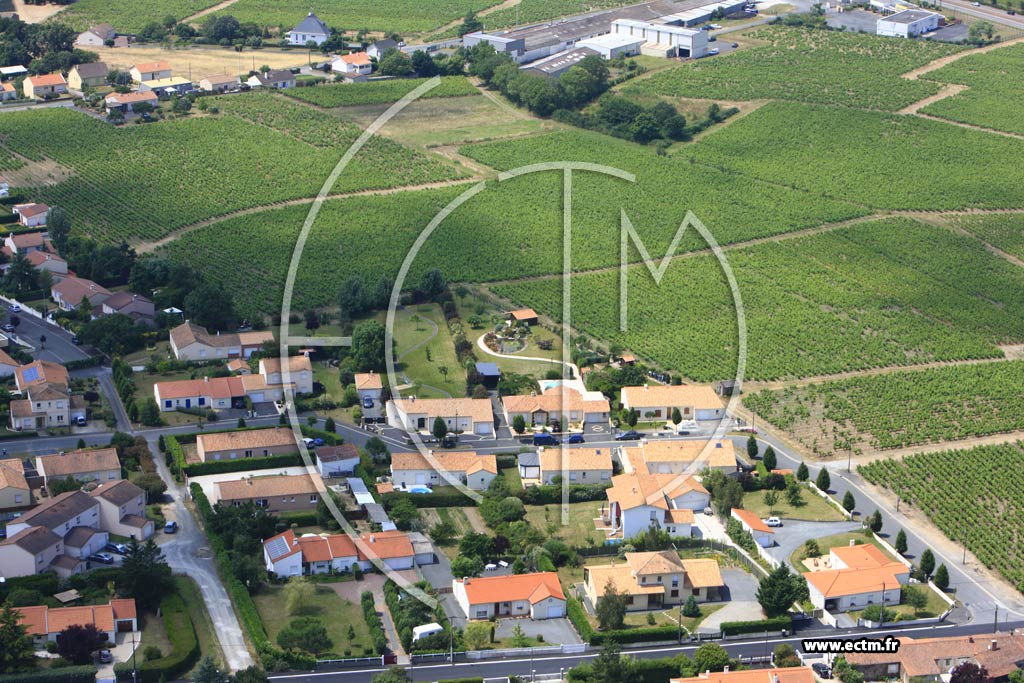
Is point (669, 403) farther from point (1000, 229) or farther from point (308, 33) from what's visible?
point (308, 33)

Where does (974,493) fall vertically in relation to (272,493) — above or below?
below

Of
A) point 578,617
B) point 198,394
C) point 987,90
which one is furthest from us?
point 987,90

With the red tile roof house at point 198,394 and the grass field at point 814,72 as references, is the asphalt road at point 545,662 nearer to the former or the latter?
the red tile roof house at point 198,394

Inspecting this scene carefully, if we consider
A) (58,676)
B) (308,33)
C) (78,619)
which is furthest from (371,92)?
(58,676)

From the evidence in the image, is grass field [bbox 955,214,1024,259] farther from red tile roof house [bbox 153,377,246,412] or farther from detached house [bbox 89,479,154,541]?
detached house [bbox 89,479,154,541]

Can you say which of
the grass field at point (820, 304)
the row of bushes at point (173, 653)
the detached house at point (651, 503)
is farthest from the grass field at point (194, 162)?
the row of bushes at point (173, 653)

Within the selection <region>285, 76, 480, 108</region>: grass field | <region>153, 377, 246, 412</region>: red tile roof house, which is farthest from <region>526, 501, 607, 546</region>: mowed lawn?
<region>285, 76, 480, 108</region>: grass field
